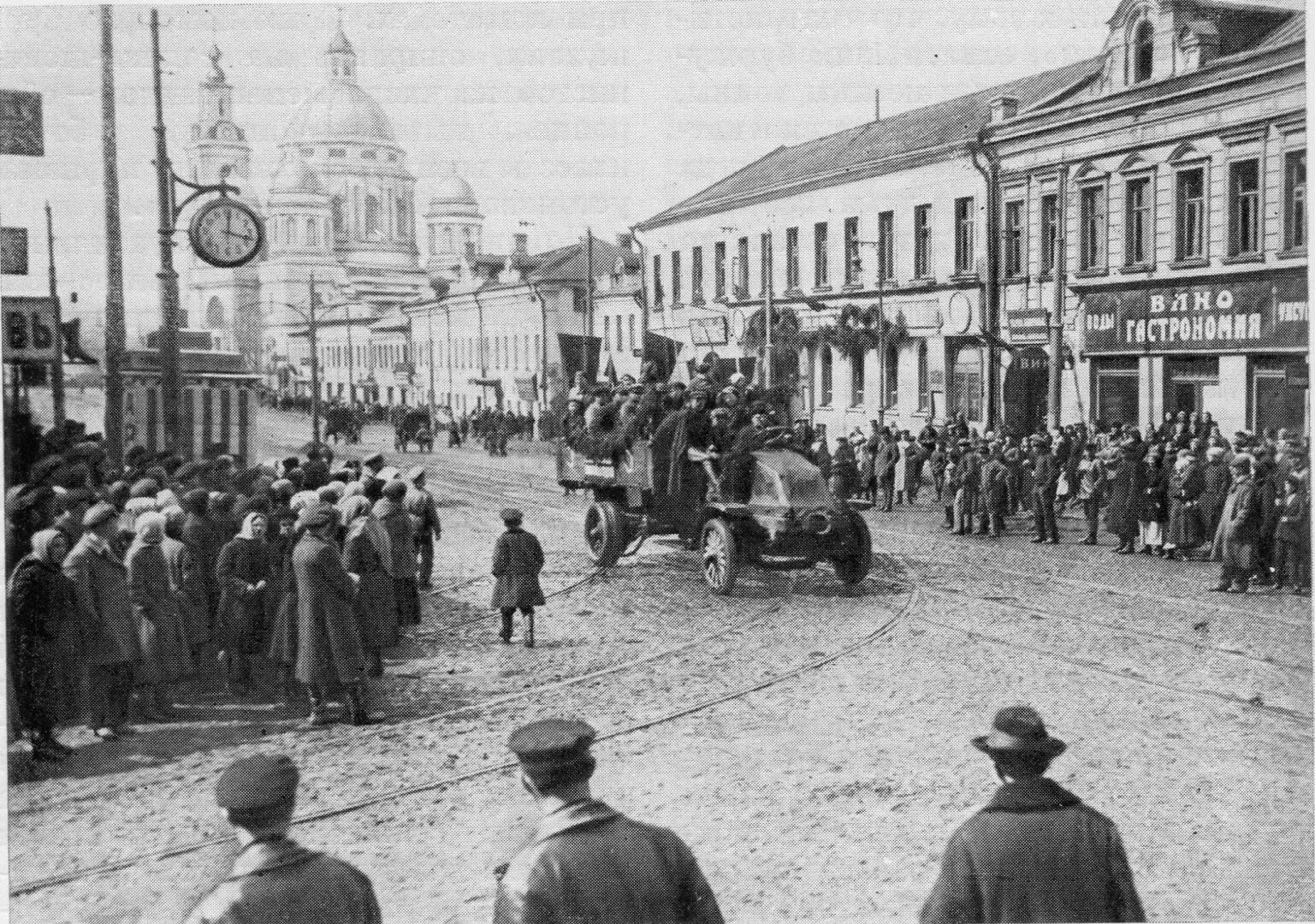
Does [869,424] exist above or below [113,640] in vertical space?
above

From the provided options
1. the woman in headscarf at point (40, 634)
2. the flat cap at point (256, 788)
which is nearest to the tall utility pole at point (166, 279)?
the woman in headscarf at point (40, 634)

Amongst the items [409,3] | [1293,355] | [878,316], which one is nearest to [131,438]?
[409,3]

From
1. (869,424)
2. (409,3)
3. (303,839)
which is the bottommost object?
(303,839)

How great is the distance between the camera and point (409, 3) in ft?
20.9

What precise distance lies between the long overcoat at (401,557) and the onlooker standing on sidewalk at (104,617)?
5.54 ft

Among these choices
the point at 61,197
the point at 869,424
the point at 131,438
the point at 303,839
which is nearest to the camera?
the point at 303,839

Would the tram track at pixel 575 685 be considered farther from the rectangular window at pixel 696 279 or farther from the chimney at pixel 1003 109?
the chimney at pixel 1003 109

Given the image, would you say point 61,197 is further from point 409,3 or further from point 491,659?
point 491,659

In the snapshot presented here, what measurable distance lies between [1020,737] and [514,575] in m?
5.18

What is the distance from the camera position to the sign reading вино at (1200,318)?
6488mm

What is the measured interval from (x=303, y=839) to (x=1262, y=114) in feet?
21.7

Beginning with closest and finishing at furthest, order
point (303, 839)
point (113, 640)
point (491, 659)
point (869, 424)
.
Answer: point (303, 839) < point (113, 640) < point (491, 659) < point (869, 424)

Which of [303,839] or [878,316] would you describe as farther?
[878,316]

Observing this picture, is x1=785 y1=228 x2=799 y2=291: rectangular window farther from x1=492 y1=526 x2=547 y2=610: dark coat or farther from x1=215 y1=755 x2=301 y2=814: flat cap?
x1=215 y1=755 x2=301 y2=814: flat cap
